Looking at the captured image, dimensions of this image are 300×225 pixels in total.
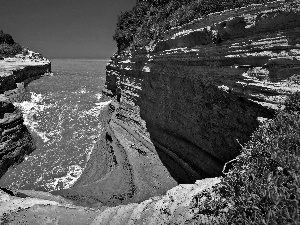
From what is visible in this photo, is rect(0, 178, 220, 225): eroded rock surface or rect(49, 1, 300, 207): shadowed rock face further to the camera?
rect(49, 1, 300, 207): shadowed rock face

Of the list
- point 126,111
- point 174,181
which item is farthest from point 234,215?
point 126,111

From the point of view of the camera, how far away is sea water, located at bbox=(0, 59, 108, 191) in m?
11.8

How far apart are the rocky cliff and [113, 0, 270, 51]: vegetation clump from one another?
1.11 m

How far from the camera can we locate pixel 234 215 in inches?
128

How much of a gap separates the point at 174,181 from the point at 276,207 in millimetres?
6489

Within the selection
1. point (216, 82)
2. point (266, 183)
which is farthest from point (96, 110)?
point (266, 183)

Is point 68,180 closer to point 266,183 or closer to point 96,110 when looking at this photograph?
point 96,110

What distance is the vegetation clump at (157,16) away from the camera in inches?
385

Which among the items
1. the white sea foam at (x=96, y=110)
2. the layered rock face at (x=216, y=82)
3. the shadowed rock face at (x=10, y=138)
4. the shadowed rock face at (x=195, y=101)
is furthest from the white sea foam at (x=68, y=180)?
the white sea foam at (x=96, y=110)

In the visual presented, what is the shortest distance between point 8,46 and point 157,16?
171 ft

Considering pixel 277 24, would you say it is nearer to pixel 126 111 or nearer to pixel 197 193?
pixel 197 193

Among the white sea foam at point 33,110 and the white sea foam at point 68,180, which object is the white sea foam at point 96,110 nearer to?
the white sea foam at point 33,110

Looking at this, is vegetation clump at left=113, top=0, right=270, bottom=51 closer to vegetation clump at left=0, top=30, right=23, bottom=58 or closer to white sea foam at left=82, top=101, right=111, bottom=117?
white sea foam at left=82, top=101, right=111, bottom=117

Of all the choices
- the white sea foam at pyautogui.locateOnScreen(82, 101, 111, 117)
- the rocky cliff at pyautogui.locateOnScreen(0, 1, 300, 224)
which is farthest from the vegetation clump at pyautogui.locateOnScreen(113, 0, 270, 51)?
the white sea foam at pyautogui.locateOnScreen(82, 101, 111, 117)
